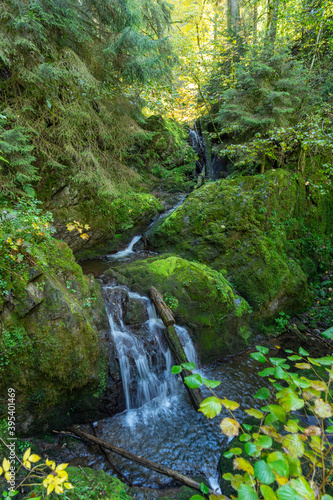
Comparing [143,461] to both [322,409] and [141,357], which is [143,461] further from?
[322,409]

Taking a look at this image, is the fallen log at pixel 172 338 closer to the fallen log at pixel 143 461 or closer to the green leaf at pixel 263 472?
the fallen log at pixel 143 461

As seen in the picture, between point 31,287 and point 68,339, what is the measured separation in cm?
98

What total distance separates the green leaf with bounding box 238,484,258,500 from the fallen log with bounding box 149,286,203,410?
3410mm

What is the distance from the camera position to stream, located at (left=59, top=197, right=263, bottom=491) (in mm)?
3467

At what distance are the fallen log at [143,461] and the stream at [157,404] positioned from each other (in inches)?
6.5

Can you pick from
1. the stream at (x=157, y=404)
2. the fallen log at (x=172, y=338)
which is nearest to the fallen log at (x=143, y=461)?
the stream at (x=157, y=404)

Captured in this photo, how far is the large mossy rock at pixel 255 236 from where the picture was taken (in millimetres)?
6500

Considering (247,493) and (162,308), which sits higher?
(247,493)

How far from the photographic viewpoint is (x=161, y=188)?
36.7ft

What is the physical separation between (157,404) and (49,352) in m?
2.40

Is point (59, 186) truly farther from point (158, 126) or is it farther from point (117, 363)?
point (158, 126)

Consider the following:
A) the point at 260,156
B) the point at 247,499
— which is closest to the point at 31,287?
the point at 247,499

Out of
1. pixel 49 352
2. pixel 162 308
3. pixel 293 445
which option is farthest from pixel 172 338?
pixel 293 445

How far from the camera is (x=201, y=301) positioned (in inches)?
217
